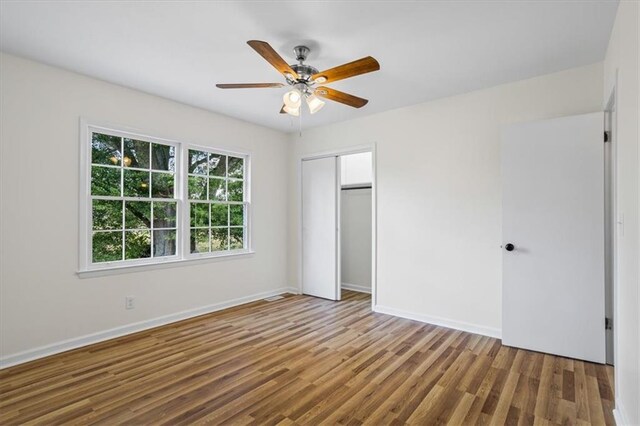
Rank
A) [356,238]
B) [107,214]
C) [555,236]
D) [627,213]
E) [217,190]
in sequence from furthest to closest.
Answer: [356,238] < [217,190] < [107,214] < [555,236] < [627,213]

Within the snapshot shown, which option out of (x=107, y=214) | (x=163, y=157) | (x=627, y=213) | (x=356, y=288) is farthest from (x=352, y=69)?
(x=356, y=288)

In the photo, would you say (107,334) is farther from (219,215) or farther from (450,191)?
(450,191)

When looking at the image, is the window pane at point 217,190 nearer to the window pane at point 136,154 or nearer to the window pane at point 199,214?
the window pane at point 199,214

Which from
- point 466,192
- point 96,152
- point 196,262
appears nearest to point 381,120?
point 466,192

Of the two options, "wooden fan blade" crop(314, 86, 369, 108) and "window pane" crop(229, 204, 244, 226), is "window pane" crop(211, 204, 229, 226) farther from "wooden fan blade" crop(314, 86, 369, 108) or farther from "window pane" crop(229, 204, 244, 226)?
"wooden fan blade" crop(314, 86, 369, 108)

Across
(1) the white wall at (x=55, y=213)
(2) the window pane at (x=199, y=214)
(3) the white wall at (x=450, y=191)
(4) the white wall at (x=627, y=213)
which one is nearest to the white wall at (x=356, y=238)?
(3) the white wall at (x=450, y=191)

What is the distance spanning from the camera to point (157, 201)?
3.84 m

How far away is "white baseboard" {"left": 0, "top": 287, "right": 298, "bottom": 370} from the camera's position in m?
2.80

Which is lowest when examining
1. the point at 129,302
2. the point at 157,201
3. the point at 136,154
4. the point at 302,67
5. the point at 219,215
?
the point at 129,302

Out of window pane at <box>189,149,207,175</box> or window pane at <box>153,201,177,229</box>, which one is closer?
window pane at <box>153,201,177,229</box>

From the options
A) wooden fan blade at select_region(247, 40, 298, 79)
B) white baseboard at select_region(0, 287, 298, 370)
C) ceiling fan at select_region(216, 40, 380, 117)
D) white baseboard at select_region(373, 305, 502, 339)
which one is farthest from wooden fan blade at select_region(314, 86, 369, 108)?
white baseboard at select_region(0, 287, 298, 370)

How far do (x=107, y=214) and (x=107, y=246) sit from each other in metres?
0.33

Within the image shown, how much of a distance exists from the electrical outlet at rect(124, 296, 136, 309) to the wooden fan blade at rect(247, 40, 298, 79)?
281 cm

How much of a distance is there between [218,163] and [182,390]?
2.91 meters
